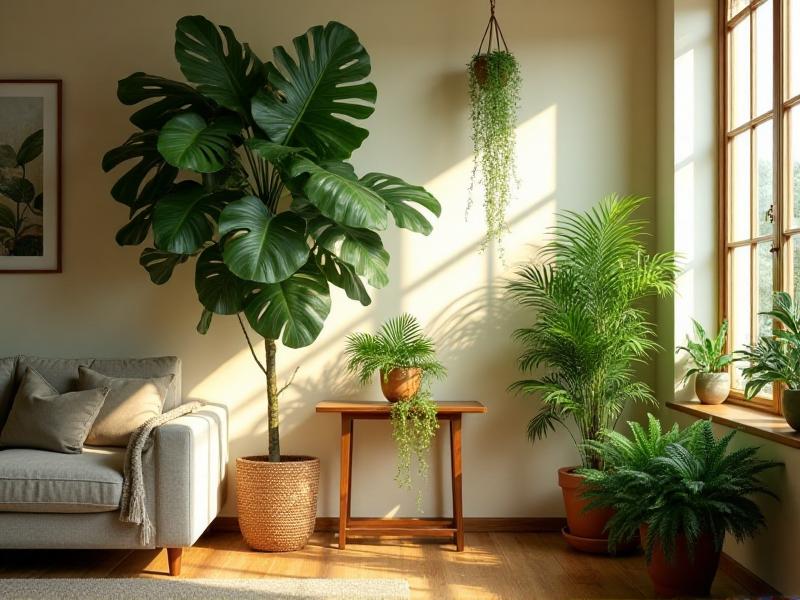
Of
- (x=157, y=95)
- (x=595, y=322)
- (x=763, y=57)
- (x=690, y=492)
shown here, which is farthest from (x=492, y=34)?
(x=690, y=492)

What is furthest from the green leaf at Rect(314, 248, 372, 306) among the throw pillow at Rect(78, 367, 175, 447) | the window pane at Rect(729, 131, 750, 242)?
the window pane at Rect(729, 131, 750, 242)

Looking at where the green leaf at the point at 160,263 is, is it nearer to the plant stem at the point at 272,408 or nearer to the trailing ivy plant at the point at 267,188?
the trailing ivy plant at the point at 267,188

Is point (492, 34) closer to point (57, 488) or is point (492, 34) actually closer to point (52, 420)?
point (52, 420)

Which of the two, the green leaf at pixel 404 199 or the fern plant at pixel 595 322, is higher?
the green leaf at pixel 404 199

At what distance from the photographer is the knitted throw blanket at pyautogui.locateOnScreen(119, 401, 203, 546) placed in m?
3.49

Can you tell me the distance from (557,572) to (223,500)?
165cm

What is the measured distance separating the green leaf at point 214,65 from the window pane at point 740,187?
7.30 ft

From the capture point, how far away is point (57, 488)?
3.50m

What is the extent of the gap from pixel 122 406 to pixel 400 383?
1.27 meters

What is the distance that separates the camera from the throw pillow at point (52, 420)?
12.5 ft

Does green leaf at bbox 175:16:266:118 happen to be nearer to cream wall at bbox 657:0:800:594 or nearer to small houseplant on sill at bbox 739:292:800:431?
cream wall at bbox 657:0:800:594

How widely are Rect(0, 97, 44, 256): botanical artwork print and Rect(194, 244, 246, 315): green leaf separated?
117cm

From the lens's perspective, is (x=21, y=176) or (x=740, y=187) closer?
(x=740, y=187)

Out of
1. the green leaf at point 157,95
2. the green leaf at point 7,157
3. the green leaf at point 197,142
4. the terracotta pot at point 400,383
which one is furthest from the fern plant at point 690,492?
the green leaf at point 7,157
